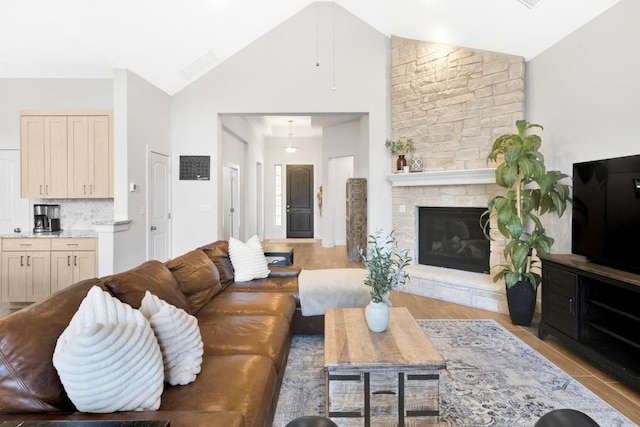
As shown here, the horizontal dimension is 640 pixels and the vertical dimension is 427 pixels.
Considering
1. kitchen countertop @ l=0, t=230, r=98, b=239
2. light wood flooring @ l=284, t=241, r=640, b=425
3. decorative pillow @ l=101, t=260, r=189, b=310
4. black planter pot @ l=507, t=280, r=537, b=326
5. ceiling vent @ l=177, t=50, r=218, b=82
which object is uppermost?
ceiling vent @ l=177, t=50, r=218, b=82

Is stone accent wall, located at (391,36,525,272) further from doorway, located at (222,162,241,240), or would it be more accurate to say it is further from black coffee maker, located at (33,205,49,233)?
black coffee maker, located at (33,205,49,233)

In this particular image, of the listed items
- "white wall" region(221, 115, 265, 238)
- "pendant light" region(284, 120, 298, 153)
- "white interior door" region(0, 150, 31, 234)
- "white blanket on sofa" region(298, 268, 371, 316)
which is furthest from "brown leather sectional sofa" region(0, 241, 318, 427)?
"pendant light" region(284, 120, 298, 153)

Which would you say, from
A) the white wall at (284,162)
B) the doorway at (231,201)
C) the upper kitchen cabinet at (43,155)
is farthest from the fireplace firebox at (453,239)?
the white wall at (284,162)

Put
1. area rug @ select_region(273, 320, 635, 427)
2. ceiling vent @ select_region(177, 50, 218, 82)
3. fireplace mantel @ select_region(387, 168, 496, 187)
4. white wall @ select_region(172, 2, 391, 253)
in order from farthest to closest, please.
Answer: white wall @ select_region(172, 2, 391, 253) < ceiling vent @ select_region(177, 50, 218, 82) < fireplace mantel @ select_region(387, 168, 496, 187) < area rug @ select_region(273, 320, 635, 427)

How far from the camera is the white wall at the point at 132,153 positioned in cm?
445

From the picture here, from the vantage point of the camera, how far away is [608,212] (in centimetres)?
275

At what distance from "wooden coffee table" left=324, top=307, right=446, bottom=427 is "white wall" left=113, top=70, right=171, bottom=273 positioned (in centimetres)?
339

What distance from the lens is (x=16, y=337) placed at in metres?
1.20

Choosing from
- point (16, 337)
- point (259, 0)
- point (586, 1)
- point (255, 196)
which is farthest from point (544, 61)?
point (255, 196)

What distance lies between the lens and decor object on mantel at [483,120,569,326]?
3438mm

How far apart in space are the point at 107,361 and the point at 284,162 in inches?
408

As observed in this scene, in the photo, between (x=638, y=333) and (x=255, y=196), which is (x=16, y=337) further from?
(x=255, y=196)

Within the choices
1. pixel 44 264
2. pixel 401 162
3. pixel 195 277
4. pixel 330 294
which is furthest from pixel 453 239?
pixel 44 264

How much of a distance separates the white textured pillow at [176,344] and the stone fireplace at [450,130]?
364 cm
